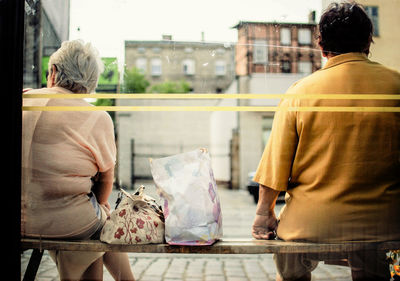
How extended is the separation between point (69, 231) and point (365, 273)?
59.7 inches

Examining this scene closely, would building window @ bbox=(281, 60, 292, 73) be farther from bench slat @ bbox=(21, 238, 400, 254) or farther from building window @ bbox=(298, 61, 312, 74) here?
bench slat @ bbox=(21, 238, 400, 254)

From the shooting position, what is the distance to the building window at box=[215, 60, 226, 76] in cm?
219

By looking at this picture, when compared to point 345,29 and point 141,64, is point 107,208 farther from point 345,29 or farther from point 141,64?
point 345,29

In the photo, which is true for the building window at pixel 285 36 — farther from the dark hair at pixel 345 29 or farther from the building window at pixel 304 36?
the dark hair at pixel 345 29

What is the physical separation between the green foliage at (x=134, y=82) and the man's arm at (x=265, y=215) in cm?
88

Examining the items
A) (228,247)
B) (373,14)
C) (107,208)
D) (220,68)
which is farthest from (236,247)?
(373,14)

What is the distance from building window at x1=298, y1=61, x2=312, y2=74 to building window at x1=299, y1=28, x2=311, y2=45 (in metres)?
0.12

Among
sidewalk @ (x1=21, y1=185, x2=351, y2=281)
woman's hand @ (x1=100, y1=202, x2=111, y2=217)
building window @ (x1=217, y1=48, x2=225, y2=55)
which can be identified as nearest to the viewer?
woman's hand @ (x1=100, y1=202, x2=111, y2=217)

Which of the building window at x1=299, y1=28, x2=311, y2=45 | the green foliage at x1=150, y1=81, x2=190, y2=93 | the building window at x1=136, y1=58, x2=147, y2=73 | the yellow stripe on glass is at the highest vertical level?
the building window at x1=299, y1=28, x2=311, y2=45

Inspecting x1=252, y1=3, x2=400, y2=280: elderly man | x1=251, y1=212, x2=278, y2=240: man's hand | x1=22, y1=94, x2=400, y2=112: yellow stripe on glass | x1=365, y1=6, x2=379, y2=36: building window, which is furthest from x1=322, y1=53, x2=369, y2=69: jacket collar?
x1=251, y1=212, x2=278, y2=240: man's hand

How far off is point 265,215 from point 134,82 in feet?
3.58

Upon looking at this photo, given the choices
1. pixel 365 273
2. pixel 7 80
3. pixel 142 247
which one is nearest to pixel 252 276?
pixel 365 273

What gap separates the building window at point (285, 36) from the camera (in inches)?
86.1

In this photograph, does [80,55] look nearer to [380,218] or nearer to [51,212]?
[51,212]
